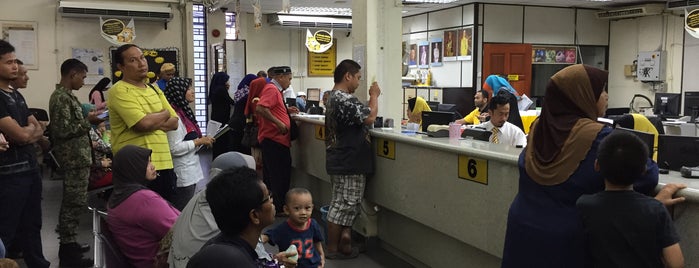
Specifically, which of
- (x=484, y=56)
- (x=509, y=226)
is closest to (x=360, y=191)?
(x=509, y=226)

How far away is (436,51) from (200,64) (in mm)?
4738

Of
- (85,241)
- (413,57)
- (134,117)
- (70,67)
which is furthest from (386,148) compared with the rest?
(413,57)

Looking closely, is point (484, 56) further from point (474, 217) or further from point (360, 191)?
point (474, 217)

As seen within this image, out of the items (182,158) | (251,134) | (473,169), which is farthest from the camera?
(251,134)

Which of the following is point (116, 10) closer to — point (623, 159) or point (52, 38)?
point (52, 38)

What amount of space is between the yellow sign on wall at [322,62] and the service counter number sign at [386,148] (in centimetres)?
948

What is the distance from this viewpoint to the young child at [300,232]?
3.13 meters

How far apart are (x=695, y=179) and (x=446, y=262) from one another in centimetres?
179

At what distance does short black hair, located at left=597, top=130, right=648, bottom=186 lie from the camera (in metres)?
1.97

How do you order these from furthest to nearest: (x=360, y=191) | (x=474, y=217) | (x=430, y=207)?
(x=360, y=191) < (x=430, y=207) < (x=474, y=217)

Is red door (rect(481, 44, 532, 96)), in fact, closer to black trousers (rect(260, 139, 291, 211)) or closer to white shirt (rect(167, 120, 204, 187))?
black trousers (rect(260, 139, 291, 211))

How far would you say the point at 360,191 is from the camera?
4543 mm

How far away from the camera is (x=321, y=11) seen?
12516 mm

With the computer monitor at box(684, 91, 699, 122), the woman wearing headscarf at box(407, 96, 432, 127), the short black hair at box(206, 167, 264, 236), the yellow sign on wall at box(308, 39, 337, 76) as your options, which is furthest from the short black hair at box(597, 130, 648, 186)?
the yellow sign on wall at box(308, 39, 337, 76)
